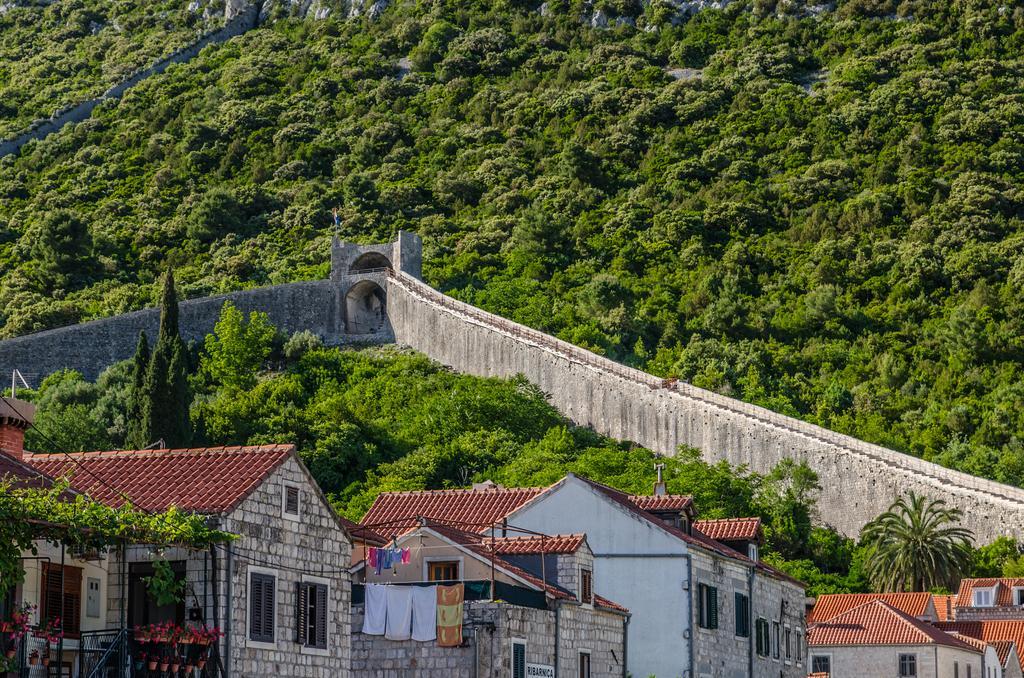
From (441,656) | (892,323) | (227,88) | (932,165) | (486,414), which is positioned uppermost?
(227,88)

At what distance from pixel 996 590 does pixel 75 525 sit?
42.0m

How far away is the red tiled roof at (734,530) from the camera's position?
49750 millimetres

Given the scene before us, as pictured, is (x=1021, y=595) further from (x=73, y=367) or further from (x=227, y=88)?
(x=227, y=88)

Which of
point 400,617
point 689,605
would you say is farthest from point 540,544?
point 689,605

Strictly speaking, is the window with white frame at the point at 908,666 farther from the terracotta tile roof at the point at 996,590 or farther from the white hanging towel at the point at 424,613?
→ the white hanging towel at the point at 424,613

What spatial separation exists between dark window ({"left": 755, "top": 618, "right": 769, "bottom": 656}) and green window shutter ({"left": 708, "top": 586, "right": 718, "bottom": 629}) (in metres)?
2.87

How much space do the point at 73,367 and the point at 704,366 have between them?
30758 mm

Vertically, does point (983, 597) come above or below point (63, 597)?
above

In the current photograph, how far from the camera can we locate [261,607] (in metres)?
32.7

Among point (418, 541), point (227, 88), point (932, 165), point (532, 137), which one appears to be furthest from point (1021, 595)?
point (227, 88)

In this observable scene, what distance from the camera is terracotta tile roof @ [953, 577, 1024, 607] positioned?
64312 mm

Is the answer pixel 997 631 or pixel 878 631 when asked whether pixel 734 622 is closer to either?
pixel 878 631

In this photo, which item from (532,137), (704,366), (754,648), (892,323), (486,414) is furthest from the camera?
(532,137)

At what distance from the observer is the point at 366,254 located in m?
104
